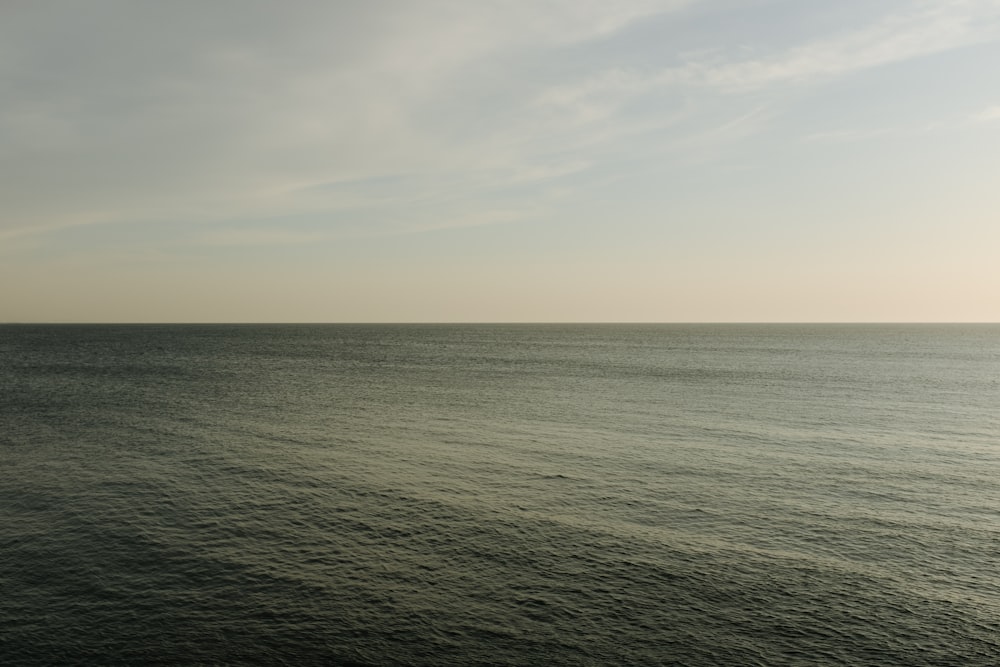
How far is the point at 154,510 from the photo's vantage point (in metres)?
37.0

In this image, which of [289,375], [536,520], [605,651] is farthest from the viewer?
[289,375]

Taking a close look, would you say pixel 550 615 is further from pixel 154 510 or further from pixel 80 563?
pixel 154 510

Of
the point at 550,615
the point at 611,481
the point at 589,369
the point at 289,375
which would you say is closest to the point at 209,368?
the point at 289,375

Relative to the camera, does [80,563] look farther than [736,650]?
Yes

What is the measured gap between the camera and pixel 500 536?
3269 centimetres

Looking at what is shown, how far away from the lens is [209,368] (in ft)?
431

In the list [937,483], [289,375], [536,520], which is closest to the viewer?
[536,520]

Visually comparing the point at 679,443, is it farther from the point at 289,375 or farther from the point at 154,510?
A: the point at 289,375

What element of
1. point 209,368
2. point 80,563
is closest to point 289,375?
point 209,368

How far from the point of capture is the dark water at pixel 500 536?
897 inches

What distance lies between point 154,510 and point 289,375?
8381 centimetres

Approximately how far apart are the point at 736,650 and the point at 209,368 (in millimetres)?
129420

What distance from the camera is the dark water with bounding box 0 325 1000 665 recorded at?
2278 centimetres

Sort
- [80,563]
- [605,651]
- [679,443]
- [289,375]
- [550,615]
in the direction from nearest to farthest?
1. [605,651]
2. [550,615]
3. [80,563]
4. [679,443]
5. [289,375]
